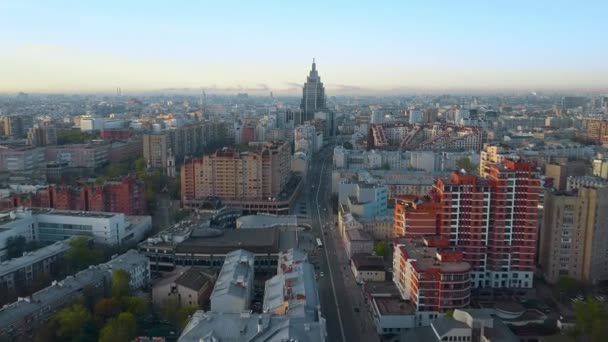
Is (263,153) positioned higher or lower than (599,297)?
higher

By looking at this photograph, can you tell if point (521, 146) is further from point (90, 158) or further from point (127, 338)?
point (127, 338)

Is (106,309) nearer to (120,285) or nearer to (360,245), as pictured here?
(120,285)

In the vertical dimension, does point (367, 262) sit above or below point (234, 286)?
below

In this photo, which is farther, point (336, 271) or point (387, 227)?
point (387, 227)

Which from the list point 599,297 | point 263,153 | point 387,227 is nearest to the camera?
point 599,297

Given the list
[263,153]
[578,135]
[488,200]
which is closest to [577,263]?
[488,200]

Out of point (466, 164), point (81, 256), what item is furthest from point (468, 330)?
point (466, 164)
